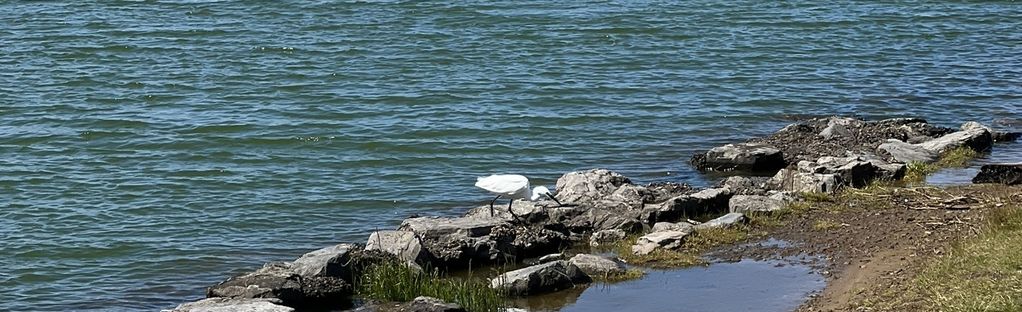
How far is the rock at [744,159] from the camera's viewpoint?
82.4 ft

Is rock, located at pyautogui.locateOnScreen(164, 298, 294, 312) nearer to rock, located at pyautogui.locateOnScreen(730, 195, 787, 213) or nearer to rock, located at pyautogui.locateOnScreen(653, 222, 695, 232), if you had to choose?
rock, located at pyautogui.locateOnScreen(653, 222, 695, 232)

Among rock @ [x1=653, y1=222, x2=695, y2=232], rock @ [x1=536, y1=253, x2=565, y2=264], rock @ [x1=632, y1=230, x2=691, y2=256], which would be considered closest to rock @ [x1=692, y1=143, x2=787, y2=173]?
rock @ [x1=653, y1=222, x2=695, y2=232]

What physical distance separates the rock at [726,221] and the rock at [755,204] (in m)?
0.45

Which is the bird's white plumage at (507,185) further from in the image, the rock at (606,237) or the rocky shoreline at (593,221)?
the rock at (606,237)

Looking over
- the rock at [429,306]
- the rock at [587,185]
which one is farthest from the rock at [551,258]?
the rock at [587,185]

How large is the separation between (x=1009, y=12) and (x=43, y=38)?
27.9 meters

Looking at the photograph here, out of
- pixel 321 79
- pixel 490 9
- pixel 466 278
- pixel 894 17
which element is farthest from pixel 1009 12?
pixel 466 278

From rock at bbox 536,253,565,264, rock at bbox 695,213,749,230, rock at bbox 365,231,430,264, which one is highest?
rock at bbox 365,231,430,264

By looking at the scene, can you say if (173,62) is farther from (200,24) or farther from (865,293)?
(865,293)

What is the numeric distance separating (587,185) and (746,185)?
2397mm

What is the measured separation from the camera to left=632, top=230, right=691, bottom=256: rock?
18.9 m

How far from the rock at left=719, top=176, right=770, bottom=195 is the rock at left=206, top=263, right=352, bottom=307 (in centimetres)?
692

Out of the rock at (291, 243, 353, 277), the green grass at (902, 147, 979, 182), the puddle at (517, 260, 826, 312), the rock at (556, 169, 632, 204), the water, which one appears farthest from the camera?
the green grass at (902, 147, 979, 182)

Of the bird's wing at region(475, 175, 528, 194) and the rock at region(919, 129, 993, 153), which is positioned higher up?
the bird's wing at region(475, 175, 528, 194)
